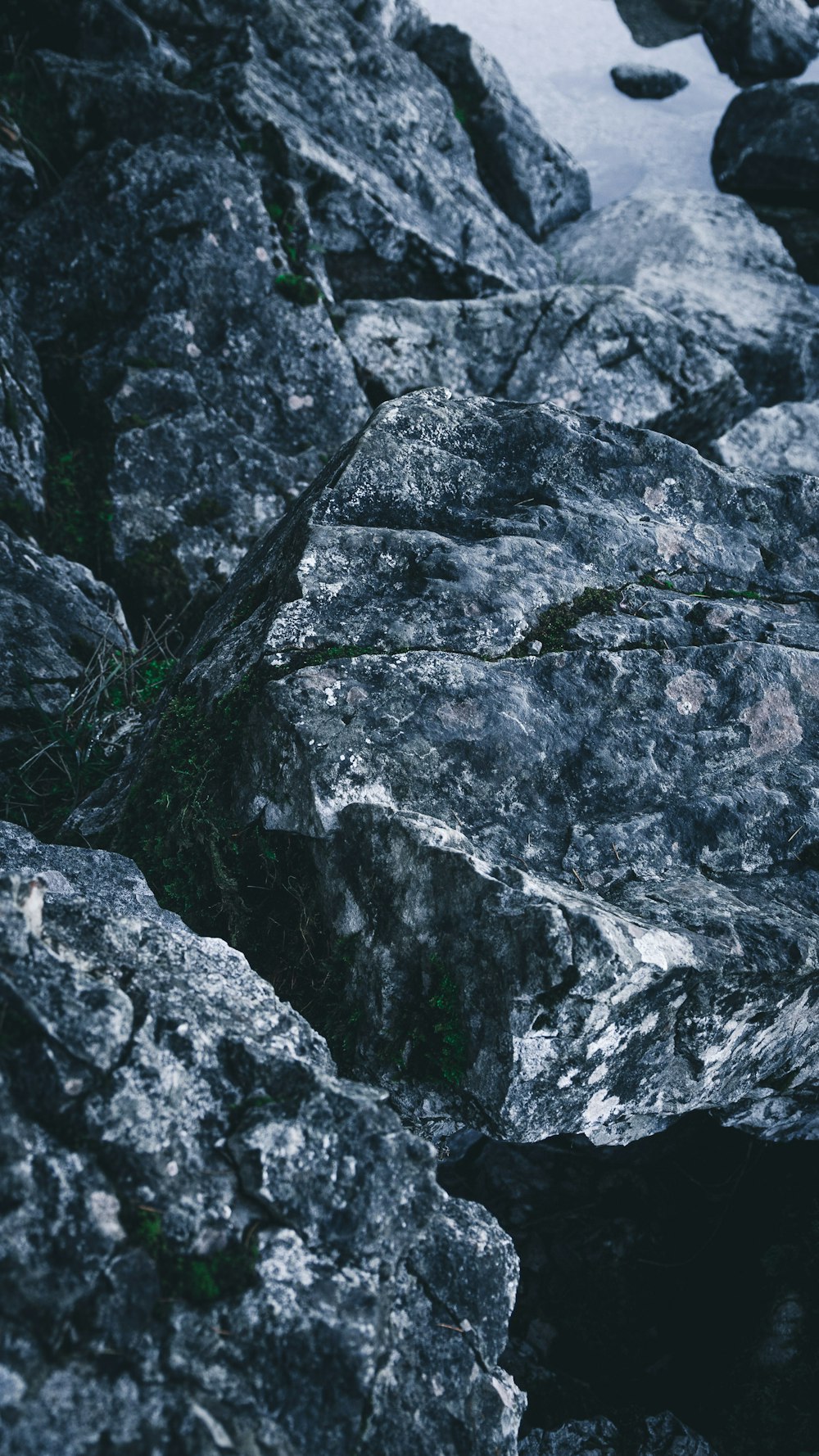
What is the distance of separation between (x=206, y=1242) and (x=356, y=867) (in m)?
1.20

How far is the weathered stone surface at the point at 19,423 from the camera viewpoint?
5000 millimetres

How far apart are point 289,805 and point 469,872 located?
2.31ft

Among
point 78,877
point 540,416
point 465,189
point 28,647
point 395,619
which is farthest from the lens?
point 465,189

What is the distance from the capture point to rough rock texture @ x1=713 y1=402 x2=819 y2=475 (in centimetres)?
747

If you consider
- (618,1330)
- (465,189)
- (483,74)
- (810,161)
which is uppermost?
(810,161)

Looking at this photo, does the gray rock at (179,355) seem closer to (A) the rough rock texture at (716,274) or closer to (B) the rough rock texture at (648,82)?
(A) the rough rock texture at (716,274)

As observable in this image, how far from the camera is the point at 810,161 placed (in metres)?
10.5

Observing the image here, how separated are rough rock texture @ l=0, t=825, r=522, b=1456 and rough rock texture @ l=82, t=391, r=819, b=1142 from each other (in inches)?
21.2

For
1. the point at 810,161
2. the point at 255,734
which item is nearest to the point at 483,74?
the point at 810,161

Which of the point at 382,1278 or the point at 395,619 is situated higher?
the point at 395,619

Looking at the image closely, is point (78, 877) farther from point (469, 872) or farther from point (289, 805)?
point (469, 872)

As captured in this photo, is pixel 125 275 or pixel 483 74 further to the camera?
pixel 483 74

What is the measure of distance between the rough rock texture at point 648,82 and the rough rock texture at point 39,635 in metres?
13.3

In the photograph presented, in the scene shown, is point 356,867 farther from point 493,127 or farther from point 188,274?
point 493,127
